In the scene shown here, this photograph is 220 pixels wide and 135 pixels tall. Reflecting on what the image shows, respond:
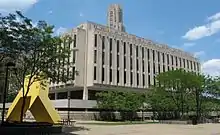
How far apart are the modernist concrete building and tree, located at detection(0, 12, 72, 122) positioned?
27.6 meters

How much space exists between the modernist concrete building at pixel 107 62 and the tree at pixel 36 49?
27585 mm

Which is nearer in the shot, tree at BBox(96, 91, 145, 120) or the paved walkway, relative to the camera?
the paved walkway

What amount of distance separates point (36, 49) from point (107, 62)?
39135 mm

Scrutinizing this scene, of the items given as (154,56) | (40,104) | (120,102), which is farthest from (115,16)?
(40,104)

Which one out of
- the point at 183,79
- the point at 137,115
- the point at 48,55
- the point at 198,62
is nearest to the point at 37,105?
the point at 48,55

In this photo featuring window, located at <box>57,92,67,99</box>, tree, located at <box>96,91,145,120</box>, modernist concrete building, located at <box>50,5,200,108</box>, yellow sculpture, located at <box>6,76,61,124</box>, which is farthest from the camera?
window, located at <box>57,92,67,99</box>

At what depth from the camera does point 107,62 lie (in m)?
63.1

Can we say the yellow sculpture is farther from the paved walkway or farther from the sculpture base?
the sculpture base

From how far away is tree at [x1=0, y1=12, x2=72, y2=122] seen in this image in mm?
21047

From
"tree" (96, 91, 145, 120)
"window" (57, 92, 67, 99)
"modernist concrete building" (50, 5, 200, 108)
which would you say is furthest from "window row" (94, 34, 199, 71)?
"window" (57, 92, 67, 99)

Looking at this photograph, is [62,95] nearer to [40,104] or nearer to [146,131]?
[40,104]

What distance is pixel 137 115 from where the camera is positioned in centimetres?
6197

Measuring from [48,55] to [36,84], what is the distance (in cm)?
828

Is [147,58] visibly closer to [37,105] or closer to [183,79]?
[183,79]
